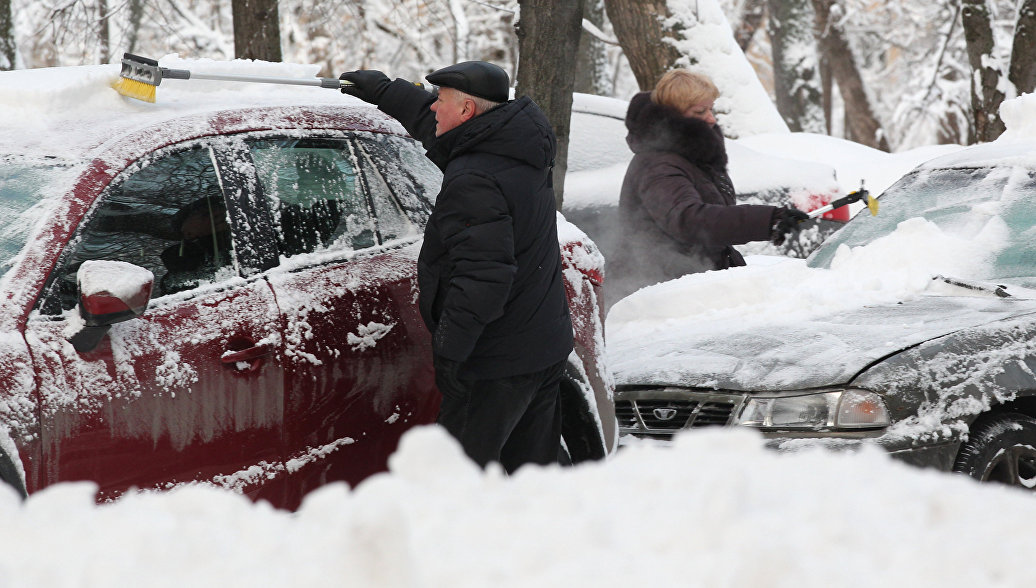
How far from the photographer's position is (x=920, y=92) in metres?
21.3

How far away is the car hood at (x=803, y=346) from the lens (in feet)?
12.6

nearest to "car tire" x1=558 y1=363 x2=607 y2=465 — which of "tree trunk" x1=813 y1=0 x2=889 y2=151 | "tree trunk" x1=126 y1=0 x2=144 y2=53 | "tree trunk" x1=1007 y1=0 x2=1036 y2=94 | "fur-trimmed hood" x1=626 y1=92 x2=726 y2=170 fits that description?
"fur-trimmed hood" x1=626 y1=92 x2=726 y2=170

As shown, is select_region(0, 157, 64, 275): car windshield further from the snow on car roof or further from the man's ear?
the man's ear

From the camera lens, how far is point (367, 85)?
12.6 ft

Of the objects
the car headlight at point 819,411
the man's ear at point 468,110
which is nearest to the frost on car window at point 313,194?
the man's ear at point 468,110

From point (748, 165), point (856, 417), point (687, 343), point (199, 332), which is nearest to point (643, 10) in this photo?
point (748, 165)

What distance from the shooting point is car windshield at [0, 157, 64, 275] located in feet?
8.79

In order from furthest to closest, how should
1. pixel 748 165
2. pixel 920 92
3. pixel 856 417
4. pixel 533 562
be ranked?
pixel 920 92
pixel 748 165
pixel 856 417
pixel 533 562

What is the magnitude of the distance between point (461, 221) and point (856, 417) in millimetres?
1536

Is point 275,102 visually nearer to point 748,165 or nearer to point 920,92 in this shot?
point 748,165

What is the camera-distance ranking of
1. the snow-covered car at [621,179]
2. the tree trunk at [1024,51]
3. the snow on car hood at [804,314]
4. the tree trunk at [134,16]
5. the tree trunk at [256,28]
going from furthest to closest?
1. the tree trunk at [134,16]
2. the tree trunk at [1024,51]
3. the tree trunk at [256,28]
4. the snow-covered car at [621,179]
5. the snow on car hood at [804,314]

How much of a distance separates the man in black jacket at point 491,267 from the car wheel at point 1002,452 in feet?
4.68

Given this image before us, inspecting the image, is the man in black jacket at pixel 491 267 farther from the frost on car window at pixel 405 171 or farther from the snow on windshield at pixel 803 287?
the snow on windshield at pixel 803 287

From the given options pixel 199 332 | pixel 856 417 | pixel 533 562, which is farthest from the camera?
pixel 856 417
